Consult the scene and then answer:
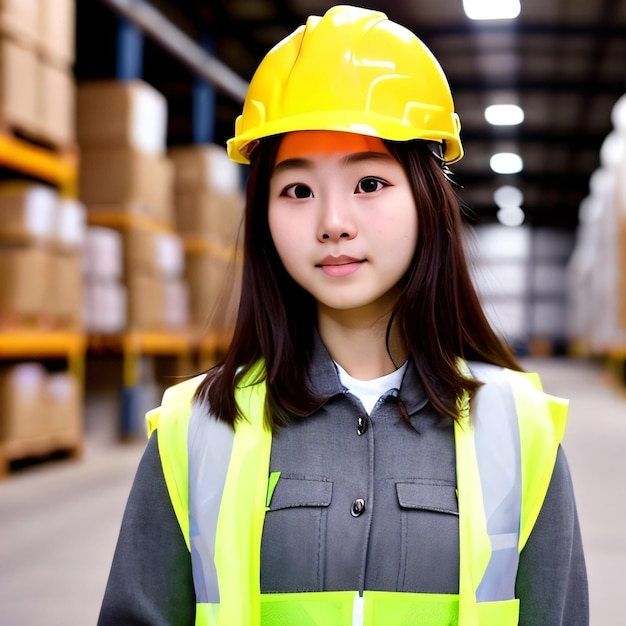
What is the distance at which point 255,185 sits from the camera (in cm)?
119

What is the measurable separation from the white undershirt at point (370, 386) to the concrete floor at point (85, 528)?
1606 millimetres

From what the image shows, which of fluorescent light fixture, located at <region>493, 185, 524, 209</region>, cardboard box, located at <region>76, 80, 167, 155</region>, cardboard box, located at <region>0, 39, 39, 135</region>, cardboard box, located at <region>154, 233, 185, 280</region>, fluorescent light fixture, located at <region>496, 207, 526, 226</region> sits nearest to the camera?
cardboard box, located at <region>0, 39, 39, 135</region>

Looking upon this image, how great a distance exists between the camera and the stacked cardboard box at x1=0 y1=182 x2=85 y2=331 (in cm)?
452

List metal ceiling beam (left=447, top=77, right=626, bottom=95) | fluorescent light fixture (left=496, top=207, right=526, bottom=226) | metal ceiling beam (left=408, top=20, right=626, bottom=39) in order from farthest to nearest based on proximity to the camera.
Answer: fluorescent light fixture (left=496, top=207, right=526, bottom=226), metal ceiling beam (left=447, top=77, right=626, bottom=95), metal ceiling beam (left=408, top=20, right=626, bottom=39)

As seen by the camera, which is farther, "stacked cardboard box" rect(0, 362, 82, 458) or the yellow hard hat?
"stacked cardboard box" rect(0, 362, 82, 458)

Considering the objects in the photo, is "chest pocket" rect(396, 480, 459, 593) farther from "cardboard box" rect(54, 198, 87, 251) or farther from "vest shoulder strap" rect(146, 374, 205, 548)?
"cardboard box" rect(54, 198, 87, 251)

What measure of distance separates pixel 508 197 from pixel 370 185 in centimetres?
2159

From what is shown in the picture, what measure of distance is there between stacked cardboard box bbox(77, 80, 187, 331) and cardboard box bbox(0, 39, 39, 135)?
124cm

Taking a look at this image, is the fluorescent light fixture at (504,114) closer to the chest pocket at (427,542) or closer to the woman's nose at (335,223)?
the woman's nose at (335,223)

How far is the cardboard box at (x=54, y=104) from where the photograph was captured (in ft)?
15.7

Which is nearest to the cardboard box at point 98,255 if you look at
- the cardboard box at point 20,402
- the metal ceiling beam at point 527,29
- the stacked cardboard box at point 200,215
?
the cardboard box at point 20,402

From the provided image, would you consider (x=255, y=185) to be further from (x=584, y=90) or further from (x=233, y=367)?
(x=584, y=90)

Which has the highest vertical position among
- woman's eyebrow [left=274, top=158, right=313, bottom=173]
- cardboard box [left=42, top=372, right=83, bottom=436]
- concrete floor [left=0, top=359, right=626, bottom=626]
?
woman's eyebrow [left=274, top=158, right=313, bottom=173]

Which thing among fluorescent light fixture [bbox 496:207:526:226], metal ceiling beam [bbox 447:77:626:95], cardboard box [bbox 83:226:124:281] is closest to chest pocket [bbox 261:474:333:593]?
cardboard box [bbox 83:226:124:281]
